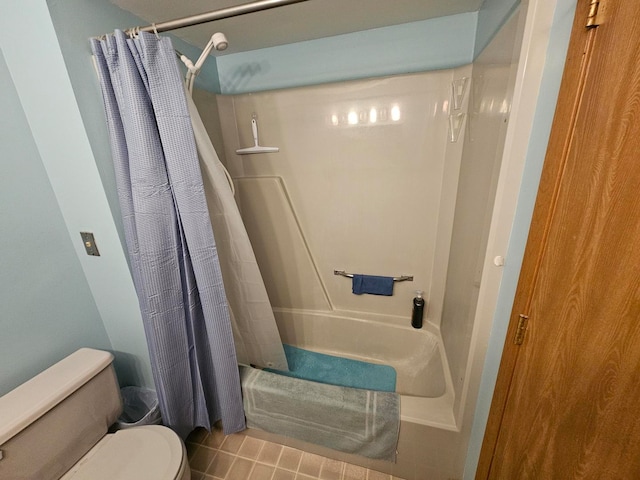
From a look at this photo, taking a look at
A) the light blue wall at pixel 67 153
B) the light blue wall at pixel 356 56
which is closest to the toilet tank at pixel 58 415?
the light blue wall at pixel 67 153

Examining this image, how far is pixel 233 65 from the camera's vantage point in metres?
1.62

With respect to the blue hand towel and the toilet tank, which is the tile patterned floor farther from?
the blue hand towel

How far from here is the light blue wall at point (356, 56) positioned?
4.20 feet

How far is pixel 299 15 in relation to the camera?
1190 mm

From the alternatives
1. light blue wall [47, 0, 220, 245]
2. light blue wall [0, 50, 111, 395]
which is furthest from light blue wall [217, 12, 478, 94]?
light blue wall [0, 50, 111, 395]

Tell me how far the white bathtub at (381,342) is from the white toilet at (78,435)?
108 centimetres

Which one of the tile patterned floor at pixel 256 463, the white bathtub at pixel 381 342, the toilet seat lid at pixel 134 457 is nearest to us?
the toilet seat lid at pixel 134 457

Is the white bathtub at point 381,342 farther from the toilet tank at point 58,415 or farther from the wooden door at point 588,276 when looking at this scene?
the toilet tank at point 58,415

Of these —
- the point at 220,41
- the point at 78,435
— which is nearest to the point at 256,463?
the point at 78,435

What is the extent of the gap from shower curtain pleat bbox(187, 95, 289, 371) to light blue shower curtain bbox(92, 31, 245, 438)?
0.40ft

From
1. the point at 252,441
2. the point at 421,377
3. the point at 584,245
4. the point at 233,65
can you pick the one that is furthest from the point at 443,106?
the point at 252,441

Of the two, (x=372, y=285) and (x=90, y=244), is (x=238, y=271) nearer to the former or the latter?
(x=90, y=244)

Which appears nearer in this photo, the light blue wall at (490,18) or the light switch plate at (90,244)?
the light blue wall at (490,18)

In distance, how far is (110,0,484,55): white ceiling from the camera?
3.61 ft
